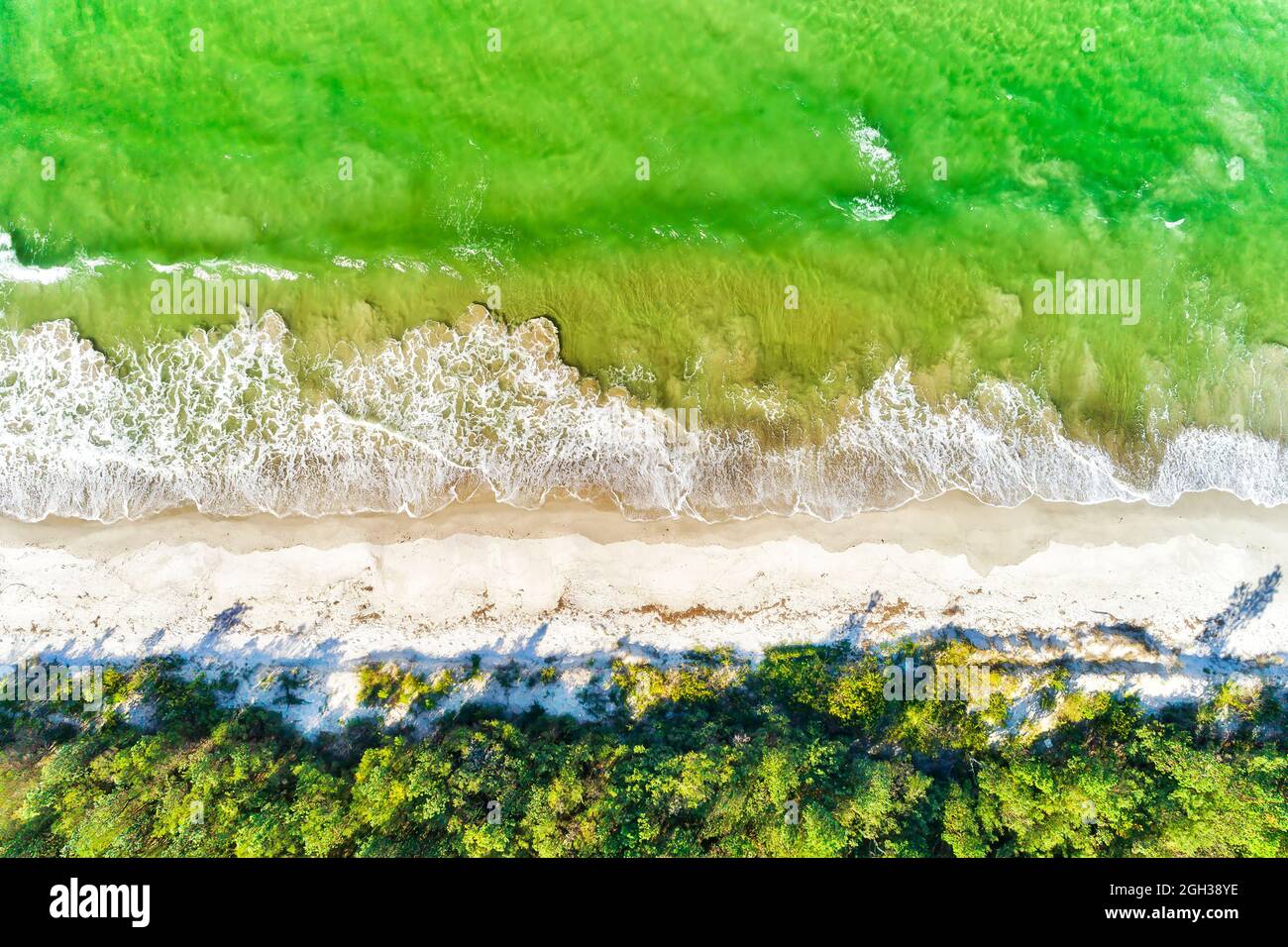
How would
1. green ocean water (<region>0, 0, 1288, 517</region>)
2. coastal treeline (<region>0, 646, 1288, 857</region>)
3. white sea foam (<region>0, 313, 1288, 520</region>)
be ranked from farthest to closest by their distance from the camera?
white sea foam (<region>0, 313, 1288, 520</region>) < green ocean water (<region>0, 0, 1288, 517</region>) < coastal treeline (<region>0, 646, 1288, 857</region>)

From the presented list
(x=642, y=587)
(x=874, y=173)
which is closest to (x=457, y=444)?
(x=642, y=587)

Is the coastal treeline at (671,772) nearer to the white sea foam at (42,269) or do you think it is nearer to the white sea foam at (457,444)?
the white sea foam at (457,444)

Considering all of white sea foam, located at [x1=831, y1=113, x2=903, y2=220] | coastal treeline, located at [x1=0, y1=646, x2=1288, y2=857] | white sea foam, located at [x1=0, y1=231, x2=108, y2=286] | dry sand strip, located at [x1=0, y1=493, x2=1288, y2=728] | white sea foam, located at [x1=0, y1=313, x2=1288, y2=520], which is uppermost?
white sea foam, located at [x1=831, y1=113, x2=903, y2=220]

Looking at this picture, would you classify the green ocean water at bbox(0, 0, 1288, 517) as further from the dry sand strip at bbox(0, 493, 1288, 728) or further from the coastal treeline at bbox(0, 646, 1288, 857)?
the coastal treeline at bbox(0, 646, 1288, 857)

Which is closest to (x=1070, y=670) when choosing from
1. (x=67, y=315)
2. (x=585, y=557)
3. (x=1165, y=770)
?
(x=1165, y=770)

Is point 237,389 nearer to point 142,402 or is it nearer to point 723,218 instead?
point 142,402

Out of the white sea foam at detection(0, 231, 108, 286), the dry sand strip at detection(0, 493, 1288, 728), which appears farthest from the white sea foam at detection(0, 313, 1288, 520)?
the white sea foam at detection(0, 231, 108, 286)
